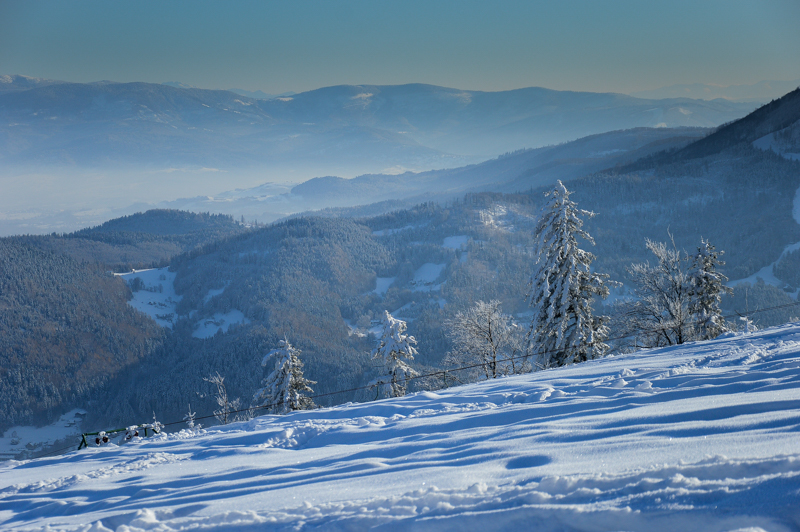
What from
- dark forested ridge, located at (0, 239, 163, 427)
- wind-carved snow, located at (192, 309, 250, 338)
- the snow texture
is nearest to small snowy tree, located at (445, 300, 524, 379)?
the snow texture

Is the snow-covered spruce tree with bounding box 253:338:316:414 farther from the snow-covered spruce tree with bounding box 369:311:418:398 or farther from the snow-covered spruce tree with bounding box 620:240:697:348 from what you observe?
the snow-covered spruce tree with bounding box 620:240:697:348

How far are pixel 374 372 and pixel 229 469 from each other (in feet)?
356

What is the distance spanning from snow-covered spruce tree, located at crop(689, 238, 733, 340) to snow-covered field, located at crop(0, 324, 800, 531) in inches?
773

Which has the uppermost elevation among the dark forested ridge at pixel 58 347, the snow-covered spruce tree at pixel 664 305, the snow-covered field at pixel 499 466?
the snow-covered field at pixel 499 466

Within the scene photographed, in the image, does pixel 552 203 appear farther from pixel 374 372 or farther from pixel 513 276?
pixel 513 276

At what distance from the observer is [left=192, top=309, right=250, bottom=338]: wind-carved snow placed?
180 m

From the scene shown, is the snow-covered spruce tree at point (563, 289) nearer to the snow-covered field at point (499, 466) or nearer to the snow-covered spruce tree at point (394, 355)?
the snow-covered spruce tree at point (394, 355)

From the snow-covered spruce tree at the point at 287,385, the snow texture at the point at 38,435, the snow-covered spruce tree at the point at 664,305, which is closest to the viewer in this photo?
the snow-covered spruce tree at the point at 664,305

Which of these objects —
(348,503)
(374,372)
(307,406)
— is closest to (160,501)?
(348,503)

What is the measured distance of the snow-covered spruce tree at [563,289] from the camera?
24.5 metres

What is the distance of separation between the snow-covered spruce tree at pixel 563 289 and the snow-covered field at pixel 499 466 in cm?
1231

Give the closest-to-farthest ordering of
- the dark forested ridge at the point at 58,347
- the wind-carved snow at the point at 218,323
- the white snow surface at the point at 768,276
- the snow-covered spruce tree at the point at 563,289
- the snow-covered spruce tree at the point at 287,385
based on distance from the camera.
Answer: the snow-covered spruce tree at the point at 563,289, the snow-covered spruce tree at the point at 287,385, the white snow surface at the point at 768,276, the dark forested ridge at the point at 58,347, the wind-carved snow at the point at 218,323

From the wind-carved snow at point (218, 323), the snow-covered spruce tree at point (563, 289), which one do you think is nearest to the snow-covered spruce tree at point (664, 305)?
the snow-covered spruce tree at point (563, 289)

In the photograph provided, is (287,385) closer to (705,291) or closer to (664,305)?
(664,305)
